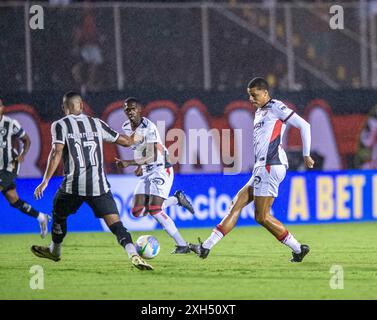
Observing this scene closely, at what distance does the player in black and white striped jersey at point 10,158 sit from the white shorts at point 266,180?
16.6ft

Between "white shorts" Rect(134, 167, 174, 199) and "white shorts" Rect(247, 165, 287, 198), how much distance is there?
1931 millimetres

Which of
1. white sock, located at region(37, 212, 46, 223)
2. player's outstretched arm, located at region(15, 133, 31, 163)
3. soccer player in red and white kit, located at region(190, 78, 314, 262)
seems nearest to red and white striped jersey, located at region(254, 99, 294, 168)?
soccer player in red and white kit, located at region(190, 78, 314, 262)

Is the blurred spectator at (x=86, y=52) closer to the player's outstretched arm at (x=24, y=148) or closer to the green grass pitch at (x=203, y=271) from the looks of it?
the player's outstretched arm at (x=24, y=148)

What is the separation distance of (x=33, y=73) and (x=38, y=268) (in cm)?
690

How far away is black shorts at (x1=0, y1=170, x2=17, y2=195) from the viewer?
1566cm

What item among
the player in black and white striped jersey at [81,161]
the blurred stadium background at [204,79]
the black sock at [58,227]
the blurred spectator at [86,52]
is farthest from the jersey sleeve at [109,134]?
the blurred spectator at [86,52]

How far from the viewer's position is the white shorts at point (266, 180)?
11.2 meters

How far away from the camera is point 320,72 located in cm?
1881

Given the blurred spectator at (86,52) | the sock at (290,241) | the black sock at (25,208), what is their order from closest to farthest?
the sock at (290,241), the black sock at (25,208), the blurred spectator at (86,52)

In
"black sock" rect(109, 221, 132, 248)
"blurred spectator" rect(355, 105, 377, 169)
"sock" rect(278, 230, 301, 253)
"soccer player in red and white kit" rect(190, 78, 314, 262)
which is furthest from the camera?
"blurred spectator" rect(355, 105, 377, 169)

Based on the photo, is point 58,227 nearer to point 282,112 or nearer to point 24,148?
point 282,112

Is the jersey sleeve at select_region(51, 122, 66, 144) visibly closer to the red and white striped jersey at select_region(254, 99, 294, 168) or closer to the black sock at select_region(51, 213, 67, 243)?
the black sock at select_region(51, 213, 67, 243)

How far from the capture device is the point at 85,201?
10.8 metres
